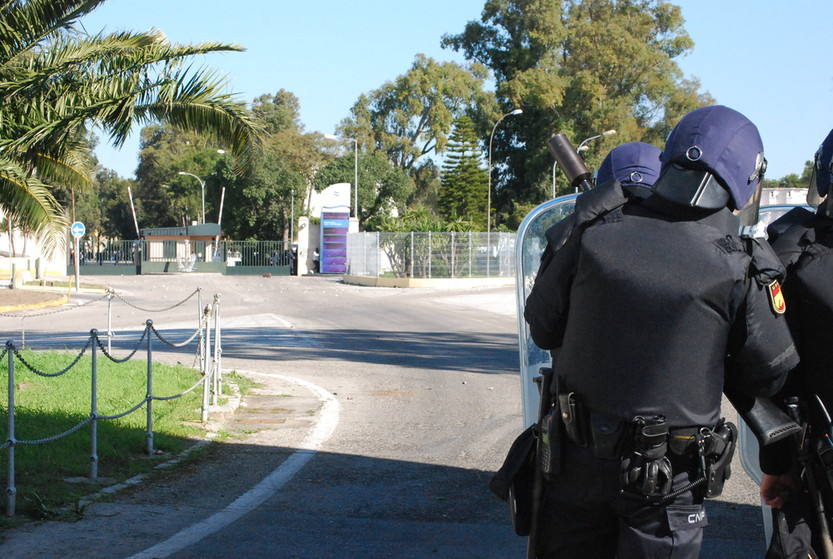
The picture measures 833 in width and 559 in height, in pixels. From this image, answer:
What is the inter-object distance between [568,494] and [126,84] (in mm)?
9271

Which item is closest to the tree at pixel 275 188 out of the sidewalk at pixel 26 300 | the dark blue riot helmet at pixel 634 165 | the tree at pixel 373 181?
the tree at pixel 373 181

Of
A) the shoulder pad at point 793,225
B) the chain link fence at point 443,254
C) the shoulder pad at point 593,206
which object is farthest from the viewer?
the chain link fence at point 443,254

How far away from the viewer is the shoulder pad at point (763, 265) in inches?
105

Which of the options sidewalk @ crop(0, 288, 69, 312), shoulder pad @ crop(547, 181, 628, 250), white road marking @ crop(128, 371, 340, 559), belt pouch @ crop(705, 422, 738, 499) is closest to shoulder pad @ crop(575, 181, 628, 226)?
shoulder pad @ crop(547, 181, 628, 250)

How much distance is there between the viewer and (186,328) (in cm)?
2058

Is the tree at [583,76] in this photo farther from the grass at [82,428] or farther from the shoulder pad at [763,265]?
the shoulder pad at [763,265]

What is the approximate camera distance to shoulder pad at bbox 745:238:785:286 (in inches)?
105

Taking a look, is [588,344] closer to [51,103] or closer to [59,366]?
[51,103]

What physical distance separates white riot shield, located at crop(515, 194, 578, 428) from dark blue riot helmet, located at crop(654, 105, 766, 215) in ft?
7.86

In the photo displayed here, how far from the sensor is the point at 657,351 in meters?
2.59

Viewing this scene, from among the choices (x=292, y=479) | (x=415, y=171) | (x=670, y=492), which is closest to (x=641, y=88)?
(x=415, y=171)

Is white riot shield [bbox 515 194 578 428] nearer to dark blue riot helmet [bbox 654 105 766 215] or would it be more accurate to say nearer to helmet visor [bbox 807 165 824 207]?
helmet visor [bbox 807 165 824 207]

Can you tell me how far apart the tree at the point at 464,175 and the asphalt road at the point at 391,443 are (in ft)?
115

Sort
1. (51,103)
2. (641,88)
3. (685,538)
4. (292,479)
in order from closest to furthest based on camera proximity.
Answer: (685,538)
(292,479)
(51,103)
(641,88)
